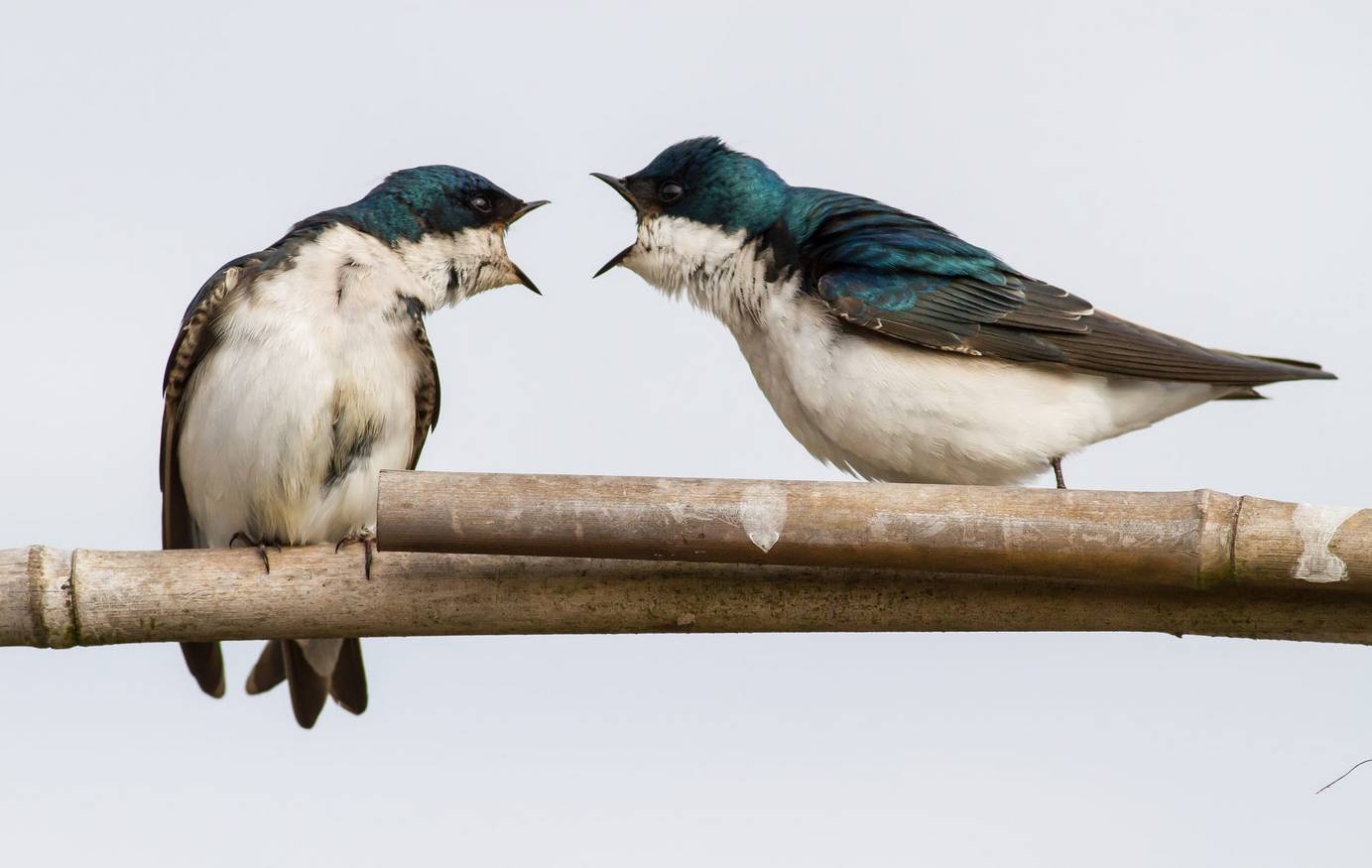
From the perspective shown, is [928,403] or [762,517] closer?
[762,517]

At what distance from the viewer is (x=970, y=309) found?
4566mm

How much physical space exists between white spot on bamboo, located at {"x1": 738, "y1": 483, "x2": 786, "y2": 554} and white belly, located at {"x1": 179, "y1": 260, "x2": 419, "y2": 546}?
1.43m

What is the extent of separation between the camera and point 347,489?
461cm

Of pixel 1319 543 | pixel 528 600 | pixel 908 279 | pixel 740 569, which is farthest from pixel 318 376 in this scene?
pixel 1319 543

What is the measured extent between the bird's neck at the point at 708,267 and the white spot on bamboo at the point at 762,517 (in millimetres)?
1279

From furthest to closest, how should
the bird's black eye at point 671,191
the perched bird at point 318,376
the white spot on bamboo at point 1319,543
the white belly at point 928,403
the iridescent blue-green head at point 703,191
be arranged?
1. the bird's black eye at point 671,191
2. the iridescent blue-green head at point 703,191
3. the perched bird at point 318,376
4. the white belly at point 928,403
5. the white spot on bamboo at point 1319,543

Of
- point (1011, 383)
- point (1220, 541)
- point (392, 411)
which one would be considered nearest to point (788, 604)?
point (1220, 541)

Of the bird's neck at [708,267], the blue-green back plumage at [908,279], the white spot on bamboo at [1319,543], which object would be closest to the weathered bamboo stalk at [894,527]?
the white spot on bamboo at [1319,543]

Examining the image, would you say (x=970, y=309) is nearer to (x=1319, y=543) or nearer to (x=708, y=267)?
(x=708, y=267)

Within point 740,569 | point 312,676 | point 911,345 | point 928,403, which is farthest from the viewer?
point 312,676

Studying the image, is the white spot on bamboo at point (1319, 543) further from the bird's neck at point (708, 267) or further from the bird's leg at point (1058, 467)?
the bird's neck at point (708, 267)

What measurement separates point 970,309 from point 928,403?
0.34m

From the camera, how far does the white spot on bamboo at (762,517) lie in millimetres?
3359

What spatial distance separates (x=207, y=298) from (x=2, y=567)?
1119mm
